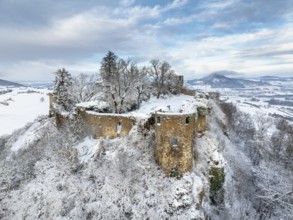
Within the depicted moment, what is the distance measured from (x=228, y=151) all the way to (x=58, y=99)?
21.9 metres

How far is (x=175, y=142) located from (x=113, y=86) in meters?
12.7

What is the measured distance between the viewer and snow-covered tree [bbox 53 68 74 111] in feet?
116

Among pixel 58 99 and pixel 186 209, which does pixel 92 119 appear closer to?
pixel 58 99

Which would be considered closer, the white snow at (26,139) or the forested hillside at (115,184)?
the forested hillside at (115,184)

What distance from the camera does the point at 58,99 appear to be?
→ 35406mm

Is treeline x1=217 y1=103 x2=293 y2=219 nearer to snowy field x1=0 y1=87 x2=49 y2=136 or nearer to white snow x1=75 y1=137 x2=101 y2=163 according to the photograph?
white snow x1=75 y1=137 x2=101 y2=163

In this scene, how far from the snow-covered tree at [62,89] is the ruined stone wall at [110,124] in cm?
691

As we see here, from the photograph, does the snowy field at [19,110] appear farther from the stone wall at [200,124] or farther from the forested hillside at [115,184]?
the stone wall at [200,124]

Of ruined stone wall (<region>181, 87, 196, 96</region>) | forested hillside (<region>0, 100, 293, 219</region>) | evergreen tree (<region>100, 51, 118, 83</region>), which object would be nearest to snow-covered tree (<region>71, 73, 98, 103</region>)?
evergreen tree (<region>100, 51, 118, 83</region>)

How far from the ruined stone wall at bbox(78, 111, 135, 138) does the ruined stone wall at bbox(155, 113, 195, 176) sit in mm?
4180

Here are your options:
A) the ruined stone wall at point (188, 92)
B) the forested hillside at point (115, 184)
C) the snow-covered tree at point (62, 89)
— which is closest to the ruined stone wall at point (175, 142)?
the forested hillside at point (115, 184)

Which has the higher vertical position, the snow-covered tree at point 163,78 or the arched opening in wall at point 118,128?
the snow-covered tree at point 163,78

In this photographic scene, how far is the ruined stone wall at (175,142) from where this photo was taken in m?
25.1

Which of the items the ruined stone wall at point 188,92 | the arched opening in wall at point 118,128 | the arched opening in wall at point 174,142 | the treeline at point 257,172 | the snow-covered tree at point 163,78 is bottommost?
the treeline at point 257,172
